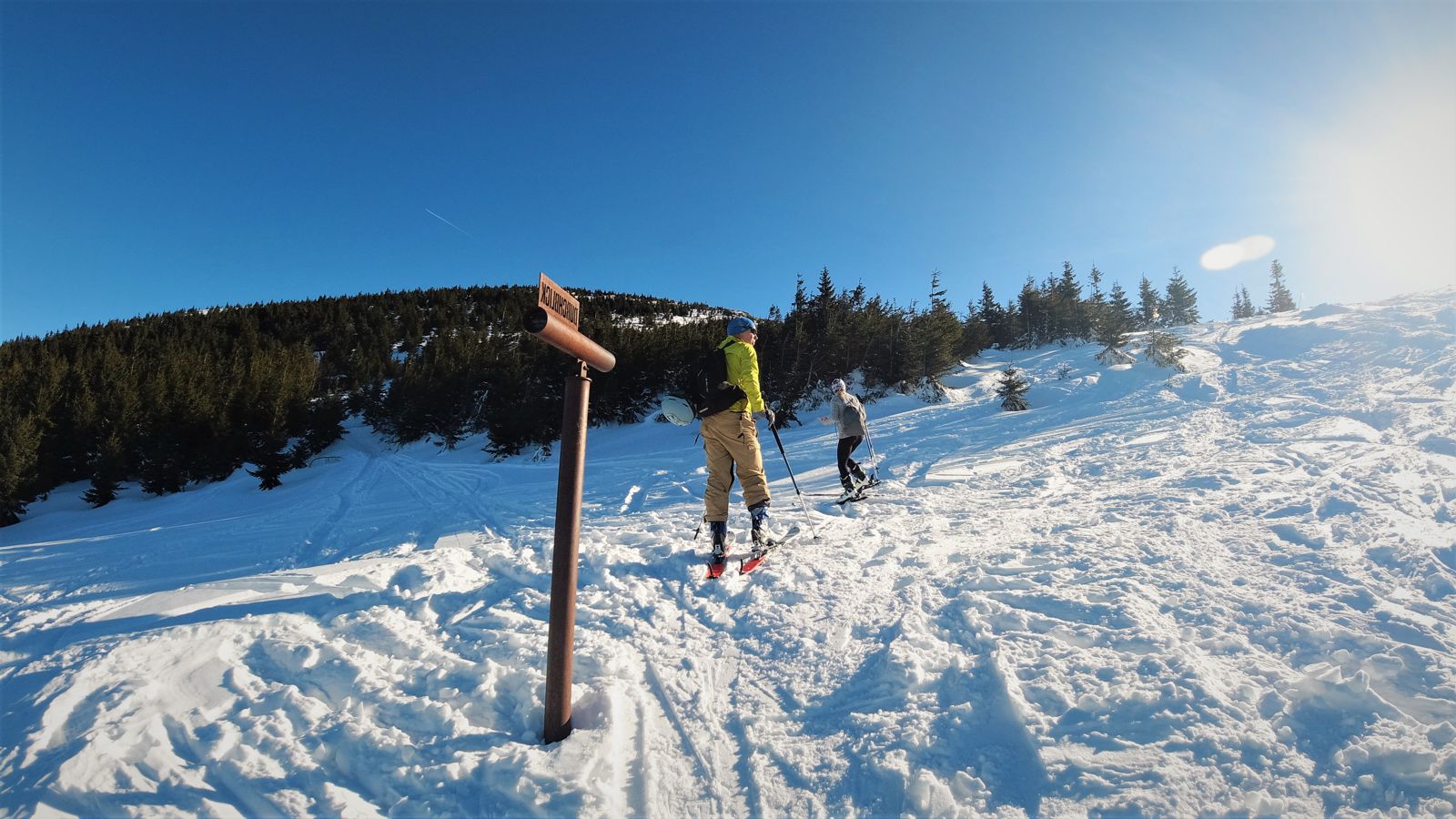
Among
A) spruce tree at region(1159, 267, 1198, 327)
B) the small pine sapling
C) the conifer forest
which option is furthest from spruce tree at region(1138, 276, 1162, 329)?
the small pine sapling

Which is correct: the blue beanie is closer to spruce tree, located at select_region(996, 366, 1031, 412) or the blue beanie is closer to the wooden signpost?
the wooden signpost

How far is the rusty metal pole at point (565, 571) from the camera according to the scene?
2164mm

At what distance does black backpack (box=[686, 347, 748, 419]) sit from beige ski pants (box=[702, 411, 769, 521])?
0.11 m

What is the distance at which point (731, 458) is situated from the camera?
4.50m

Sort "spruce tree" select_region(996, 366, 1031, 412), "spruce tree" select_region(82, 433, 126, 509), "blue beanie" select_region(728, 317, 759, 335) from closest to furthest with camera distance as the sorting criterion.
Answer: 1. "blue beanie" select_region(728, 317, 759, 335)
2. "spruce tree" select_region(82, 433, 126, 509)
3. "spruce tree" select_region(996, 366, 1031, 412)

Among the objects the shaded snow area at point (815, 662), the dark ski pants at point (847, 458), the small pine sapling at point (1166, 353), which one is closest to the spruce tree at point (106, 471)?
the shaded snow area at point (815, 662)

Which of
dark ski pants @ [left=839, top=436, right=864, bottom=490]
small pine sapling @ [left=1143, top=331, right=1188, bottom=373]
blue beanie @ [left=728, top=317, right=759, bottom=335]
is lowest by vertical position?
dark ski pants @ [left=839, top=436, right=864, bottom=490]

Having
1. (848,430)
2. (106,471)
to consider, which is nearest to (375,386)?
(106,471)

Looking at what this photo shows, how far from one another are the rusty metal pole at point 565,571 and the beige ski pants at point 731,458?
2201 mm

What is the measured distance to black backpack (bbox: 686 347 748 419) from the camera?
4.30m

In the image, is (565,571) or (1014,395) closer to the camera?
(565,571)

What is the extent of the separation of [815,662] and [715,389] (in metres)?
2.27

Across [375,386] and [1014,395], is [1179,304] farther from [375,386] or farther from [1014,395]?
[375,386]

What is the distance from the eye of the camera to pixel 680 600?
367cm
